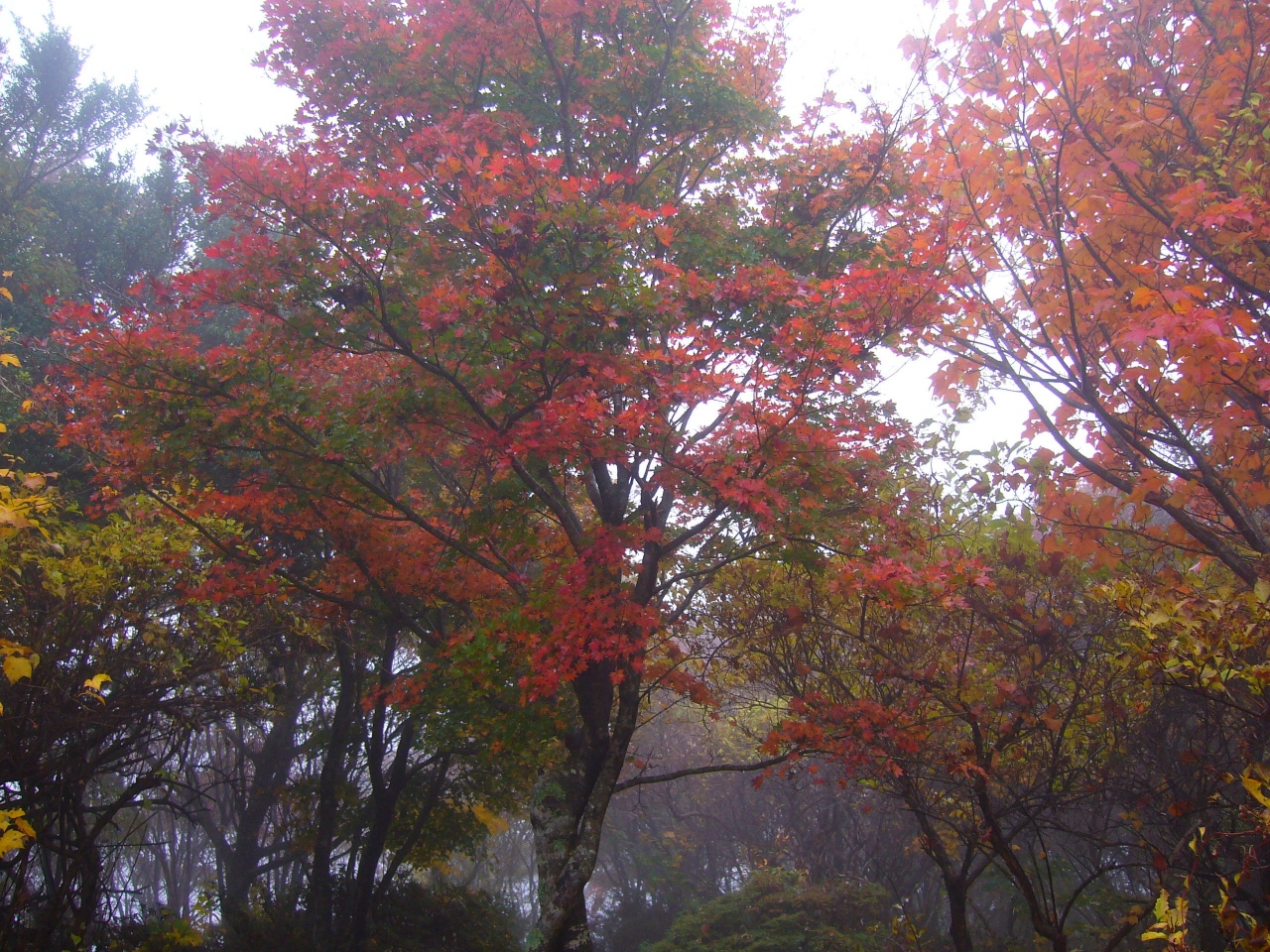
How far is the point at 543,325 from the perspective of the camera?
6086mm

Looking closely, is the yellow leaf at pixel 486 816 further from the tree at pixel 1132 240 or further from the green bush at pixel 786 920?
the tree at pixel 1132 240

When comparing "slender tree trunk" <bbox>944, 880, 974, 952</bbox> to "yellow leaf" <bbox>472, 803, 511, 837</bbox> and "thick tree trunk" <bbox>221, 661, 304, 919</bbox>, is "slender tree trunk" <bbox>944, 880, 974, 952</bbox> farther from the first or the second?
"thick tree trunk" <bbox>221, 661, 304, 919</bbox>

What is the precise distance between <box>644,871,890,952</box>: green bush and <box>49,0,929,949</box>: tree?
25.0ft

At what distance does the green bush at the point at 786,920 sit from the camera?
13.2 meters

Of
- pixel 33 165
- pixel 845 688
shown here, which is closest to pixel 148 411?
pixel 845 688

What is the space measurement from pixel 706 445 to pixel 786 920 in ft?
36.2

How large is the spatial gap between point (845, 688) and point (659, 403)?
11.8 ft

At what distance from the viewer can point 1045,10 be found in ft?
12.4

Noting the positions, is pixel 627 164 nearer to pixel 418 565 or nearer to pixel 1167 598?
pixel 418 565

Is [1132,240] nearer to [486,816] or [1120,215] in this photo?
[1120,215]

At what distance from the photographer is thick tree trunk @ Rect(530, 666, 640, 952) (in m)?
6.66

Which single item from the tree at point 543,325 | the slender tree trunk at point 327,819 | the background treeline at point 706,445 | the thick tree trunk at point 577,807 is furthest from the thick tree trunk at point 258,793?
the thick tree trunk at point 577,807

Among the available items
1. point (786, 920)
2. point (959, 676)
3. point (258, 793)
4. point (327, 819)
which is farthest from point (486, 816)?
point (959, 676)

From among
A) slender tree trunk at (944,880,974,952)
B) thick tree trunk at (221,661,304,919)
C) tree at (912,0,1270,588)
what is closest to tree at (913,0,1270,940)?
tree at (912,0,1270,588)
